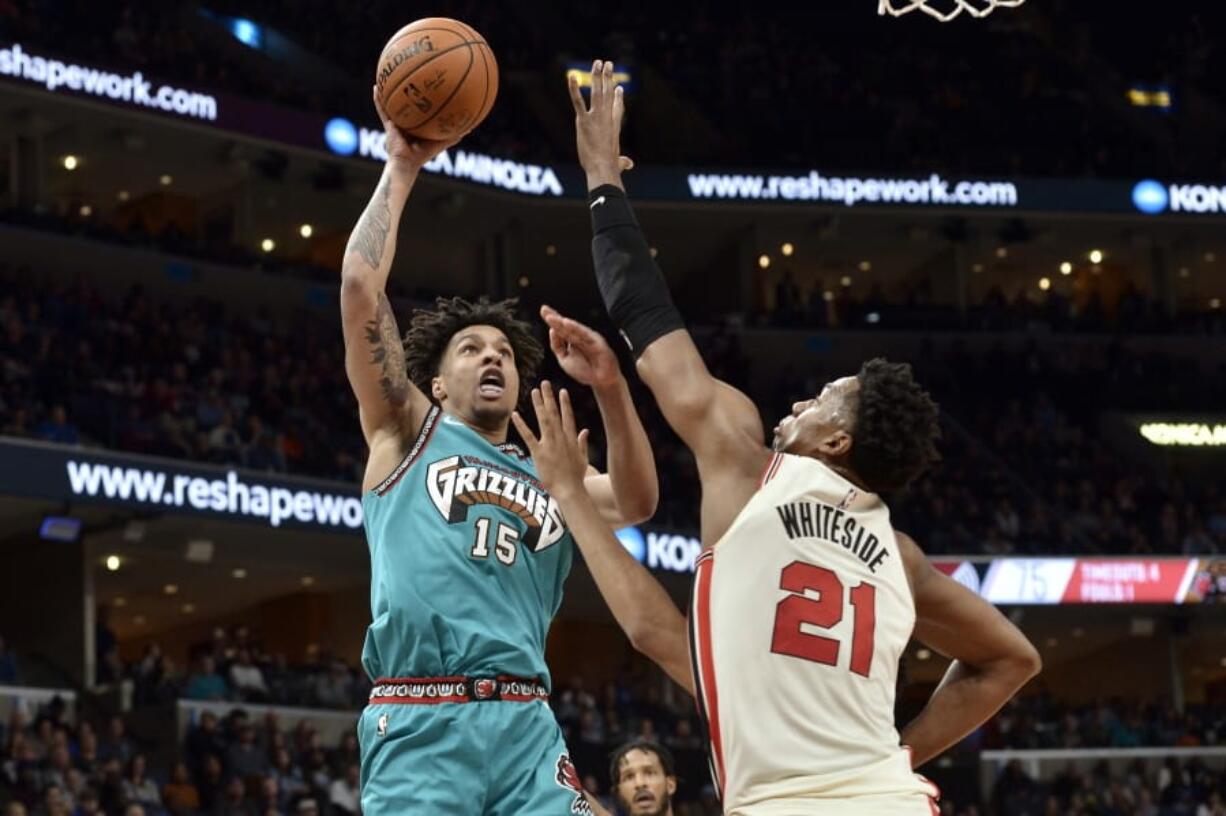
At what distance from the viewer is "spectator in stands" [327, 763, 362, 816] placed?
18.7 m

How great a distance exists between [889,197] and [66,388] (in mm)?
15558

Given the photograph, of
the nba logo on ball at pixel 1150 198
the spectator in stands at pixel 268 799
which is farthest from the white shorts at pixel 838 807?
the nba logo on ball at pixel 1150 198

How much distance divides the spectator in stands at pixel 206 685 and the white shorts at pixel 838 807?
1791 centimetres

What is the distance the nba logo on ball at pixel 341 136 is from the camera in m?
29.7

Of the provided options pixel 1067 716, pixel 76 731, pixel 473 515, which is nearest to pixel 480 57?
pixel 473 515

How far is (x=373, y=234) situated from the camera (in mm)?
6070

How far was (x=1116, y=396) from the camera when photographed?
3403 centimetres

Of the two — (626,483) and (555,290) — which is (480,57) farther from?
(555,290)

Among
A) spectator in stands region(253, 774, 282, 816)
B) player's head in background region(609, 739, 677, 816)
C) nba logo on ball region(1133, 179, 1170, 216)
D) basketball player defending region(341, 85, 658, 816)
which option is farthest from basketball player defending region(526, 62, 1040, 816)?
nba logo on ball region(1133, 179, 1170, 216)

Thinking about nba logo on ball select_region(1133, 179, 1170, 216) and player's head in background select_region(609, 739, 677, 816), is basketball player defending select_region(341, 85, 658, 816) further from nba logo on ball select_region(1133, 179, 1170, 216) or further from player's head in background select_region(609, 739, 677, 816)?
nba logo on ball select_region(1133, 179, 1170, 216)

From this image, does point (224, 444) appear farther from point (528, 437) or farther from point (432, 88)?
point (528, 437)

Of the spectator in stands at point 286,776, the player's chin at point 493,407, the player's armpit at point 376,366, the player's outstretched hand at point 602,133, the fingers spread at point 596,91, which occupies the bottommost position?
the spectator in stands at point 286,776

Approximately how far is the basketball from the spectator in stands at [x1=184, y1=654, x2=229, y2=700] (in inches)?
622

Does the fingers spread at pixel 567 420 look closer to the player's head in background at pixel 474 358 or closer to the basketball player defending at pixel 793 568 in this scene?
the basketball player defending at pixel 793 568
